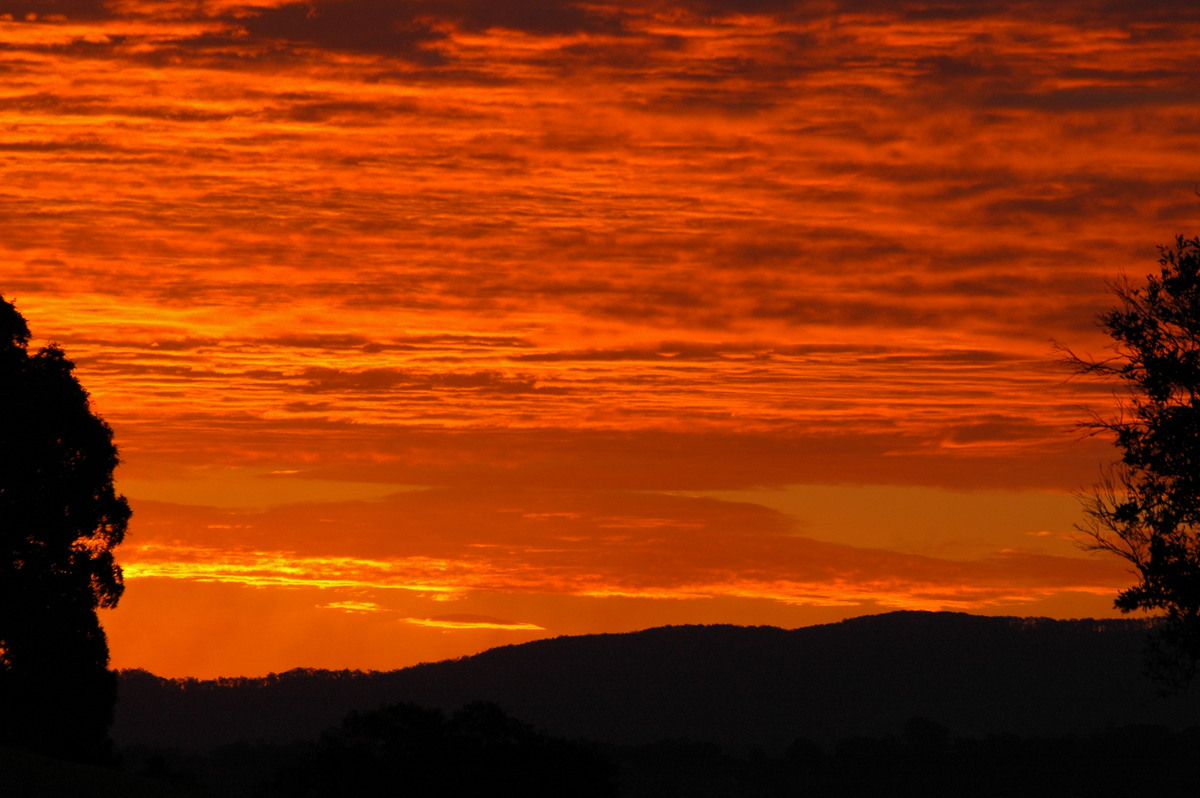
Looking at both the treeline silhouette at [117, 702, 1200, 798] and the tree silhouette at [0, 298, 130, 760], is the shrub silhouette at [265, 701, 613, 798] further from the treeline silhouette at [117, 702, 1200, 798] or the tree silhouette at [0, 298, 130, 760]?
the treeline silhouette at [117, 702, 1200, 798]

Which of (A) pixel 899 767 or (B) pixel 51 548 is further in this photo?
(A) pixel 899 767

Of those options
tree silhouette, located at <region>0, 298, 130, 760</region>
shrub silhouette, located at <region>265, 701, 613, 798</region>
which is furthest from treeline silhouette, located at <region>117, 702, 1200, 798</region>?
tree silhouette, located at <region>0, 298, 130, 760</region>

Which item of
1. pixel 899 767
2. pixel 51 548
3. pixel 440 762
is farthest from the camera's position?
pixel 899 767

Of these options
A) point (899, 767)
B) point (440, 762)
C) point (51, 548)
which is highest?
point (51, 548)

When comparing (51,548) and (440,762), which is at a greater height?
(51,548)

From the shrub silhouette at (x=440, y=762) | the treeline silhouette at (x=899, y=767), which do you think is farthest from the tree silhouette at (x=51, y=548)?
the treeline silhouette at (x=899, y=767)

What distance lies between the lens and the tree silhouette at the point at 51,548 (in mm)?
40438

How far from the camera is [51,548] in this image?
41.2 meters

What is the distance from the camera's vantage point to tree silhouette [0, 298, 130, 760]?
4044cm

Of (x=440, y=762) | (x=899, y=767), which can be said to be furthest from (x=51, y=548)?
(x=899, y=767)

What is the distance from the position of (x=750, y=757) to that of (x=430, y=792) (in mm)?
118936

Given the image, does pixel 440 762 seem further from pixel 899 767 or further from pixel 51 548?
pixel 899 767

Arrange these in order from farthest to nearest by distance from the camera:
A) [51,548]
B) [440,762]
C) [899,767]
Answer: [899,767] → [440,762] → [51,548]

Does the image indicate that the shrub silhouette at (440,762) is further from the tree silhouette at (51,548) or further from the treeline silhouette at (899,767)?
the treeline silhouette at (899,767)
